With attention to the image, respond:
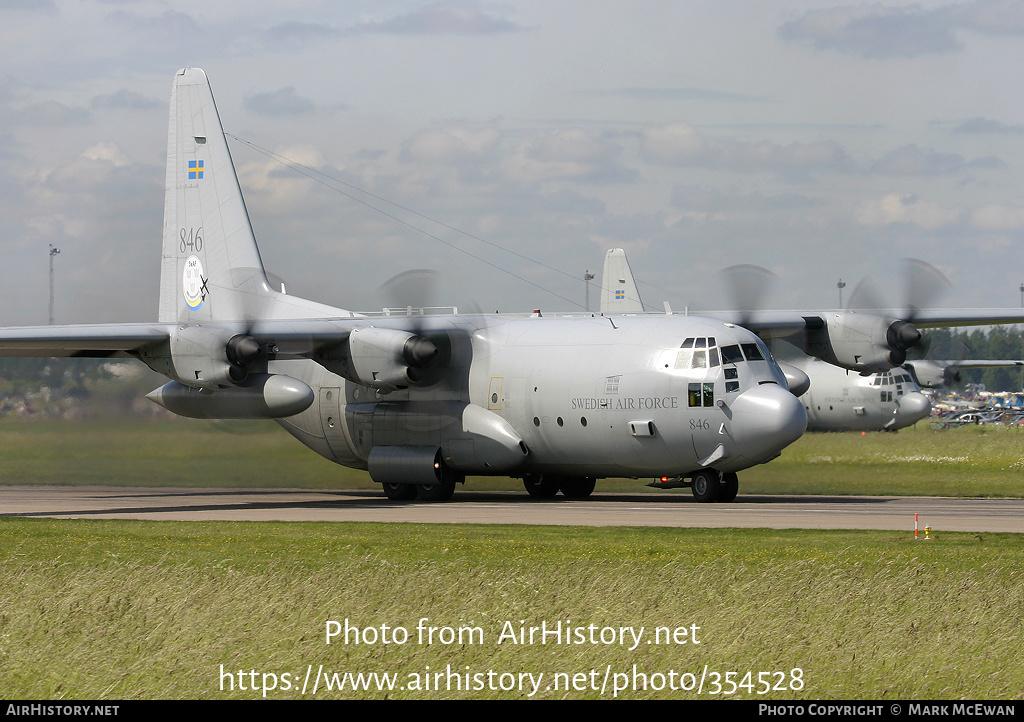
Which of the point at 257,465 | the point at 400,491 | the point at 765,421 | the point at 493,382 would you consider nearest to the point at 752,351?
the point at 765,421

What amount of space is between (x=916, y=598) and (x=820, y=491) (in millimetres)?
18354

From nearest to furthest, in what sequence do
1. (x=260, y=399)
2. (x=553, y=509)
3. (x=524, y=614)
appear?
(x=524, y=614), (x=553, y=509), (x=260, y=399)

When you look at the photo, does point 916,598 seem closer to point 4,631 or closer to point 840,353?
point 4,631

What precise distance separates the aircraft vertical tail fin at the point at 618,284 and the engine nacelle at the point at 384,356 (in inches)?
705

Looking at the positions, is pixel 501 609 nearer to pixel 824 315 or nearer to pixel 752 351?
pixel 752 351

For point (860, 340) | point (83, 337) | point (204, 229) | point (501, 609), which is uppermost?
point (204, 229)

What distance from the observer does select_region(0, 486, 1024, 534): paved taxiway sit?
70.3 ft

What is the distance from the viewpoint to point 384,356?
88.6 ft

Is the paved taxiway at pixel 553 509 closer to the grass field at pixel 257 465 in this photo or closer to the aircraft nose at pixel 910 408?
the grass field at pixel 257 465

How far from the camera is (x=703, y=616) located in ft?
38.8

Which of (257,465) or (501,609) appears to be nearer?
(501,609)

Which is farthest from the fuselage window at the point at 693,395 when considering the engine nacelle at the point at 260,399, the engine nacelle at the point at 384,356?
the engine nacelle at the point at 260,399

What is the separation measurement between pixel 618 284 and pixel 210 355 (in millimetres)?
21267

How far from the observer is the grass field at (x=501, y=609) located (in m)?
9.61
